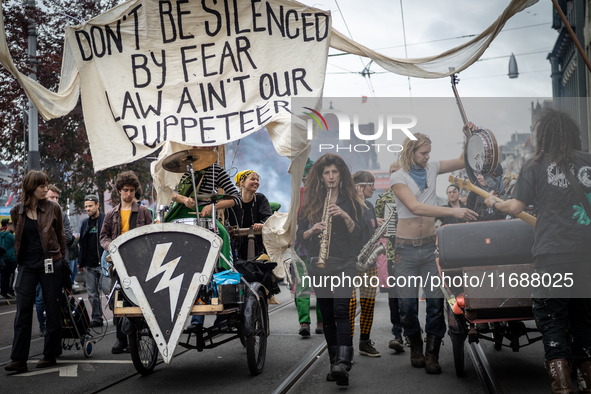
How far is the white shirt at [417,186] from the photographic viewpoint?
209 inches

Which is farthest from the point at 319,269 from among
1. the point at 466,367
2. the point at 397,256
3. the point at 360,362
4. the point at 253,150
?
the point at 253,150

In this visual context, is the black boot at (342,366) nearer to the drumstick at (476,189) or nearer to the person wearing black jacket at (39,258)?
the drumstick at (476,189)

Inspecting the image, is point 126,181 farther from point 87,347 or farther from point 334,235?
point 334,235

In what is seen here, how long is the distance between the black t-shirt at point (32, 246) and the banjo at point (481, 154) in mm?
4453

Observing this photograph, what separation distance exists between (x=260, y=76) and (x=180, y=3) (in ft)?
3.84

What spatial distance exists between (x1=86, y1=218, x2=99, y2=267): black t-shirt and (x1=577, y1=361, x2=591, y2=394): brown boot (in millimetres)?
6836

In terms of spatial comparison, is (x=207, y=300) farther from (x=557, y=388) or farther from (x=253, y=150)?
(x=253, y=150)

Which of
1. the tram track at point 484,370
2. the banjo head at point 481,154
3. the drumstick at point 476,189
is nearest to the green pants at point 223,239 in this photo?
the drumstick at point 476,189

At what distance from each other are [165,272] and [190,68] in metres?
2.14

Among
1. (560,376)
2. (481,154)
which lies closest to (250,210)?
(481,154)

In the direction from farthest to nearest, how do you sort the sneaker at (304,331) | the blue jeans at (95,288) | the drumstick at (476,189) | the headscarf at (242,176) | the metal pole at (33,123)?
the metal pole at (33,123) < the blue jeans at (95,288) < the sneaker at (304,331) < the headscarf at (242,176) < the drumstick at (476,189)

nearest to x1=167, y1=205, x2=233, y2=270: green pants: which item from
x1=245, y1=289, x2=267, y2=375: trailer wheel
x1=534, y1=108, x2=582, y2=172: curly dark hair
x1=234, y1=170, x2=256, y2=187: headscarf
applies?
x1=245, y1=289, x2=267, y2=375: trailer wheel

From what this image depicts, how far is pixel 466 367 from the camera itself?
19.6 ft

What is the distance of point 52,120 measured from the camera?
14922 mm
